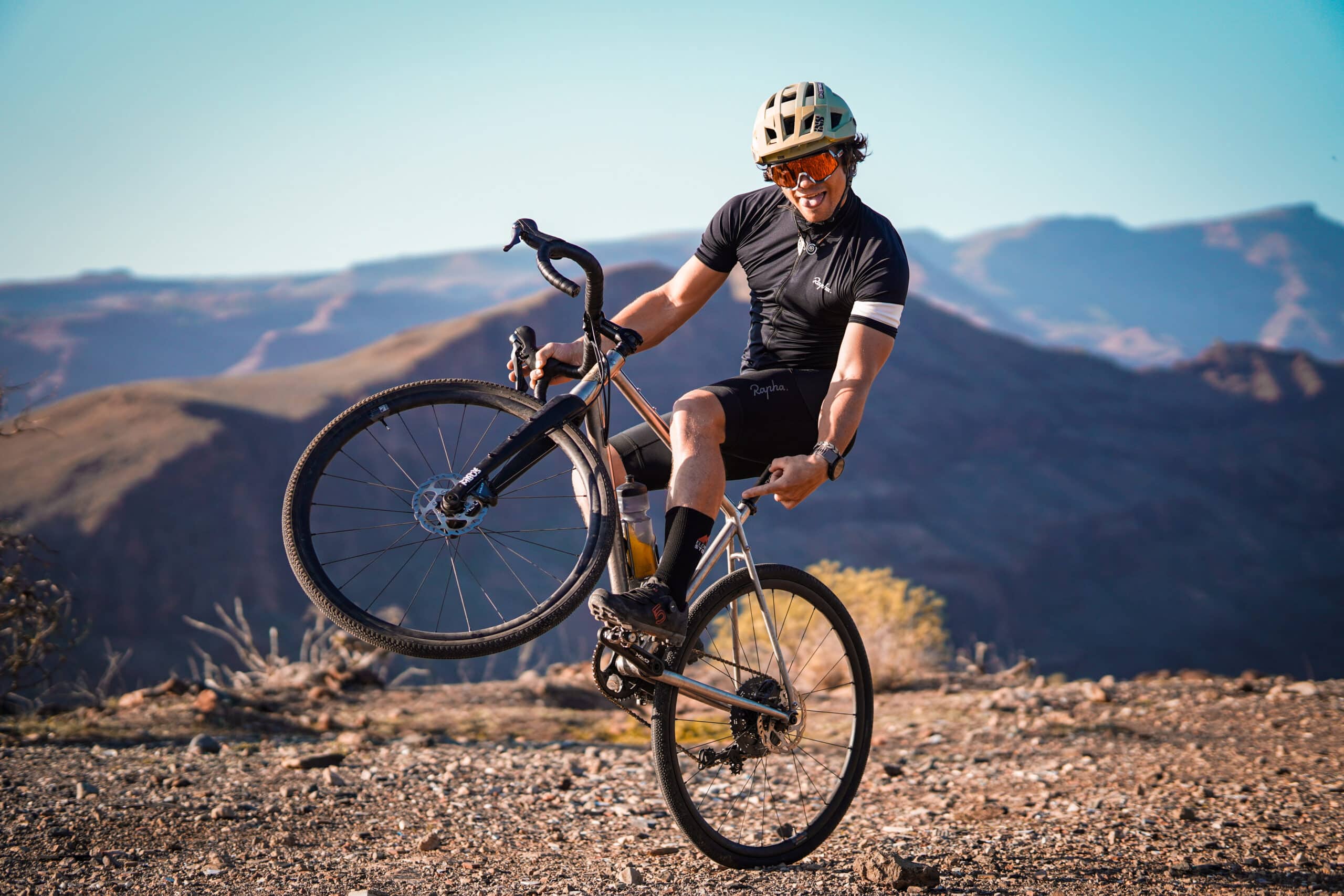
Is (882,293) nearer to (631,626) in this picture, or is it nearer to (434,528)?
(631,626)

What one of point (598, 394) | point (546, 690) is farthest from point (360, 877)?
point (546, 690)

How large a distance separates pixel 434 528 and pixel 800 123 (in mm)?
2160

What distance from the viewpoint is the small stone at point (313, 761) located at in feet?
19.3

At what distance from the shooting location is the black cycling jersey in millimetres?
3879

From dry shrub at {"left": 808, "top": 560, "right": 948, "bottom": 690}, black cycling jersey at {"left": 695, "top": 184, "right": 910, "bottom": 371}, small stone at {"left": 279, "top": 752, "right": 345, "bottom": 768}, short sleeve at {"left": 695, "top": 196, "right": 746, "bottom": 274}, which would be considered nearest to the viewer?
black cycling jersey at {"left": 695, "top": 184, "right": 910, "bottom": 371}

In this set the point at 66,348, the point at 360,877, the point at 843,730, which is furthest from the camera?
the point at 66,348

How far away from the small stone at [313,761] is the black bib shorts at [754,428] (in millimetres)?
3204

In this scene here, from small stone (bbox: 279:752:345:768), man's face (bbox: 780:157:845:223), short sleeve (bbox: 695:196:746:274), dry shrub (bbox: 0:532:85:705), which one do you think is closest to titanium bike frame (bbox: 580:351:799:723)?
short sleeve (bbox: 695:196:746:274)

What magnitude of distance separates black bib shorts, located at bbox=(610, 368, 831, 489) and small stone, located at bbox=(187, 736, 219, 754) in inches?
158

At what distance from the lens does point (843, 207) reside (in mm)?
4059

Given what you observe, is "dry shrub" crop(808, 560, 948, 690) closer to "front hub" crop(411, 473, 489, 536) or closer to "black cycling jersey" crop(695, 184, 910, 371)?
"black cycling jersey" crop(695, 184, 910, 371)

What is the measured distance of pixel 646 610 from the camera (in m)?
3.38

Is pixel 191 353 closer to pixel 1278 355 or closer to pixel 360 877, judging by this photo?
pixel 1278 355

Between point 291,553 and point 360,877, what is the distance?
59.5 inches
